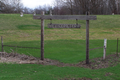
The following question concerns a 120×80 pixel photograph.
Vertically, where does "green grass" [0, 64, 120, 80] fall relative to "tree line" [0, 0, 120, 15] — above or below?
below

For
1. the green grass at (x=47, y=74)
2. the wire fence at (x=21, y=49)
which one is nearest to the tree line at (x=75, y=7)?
the wire fence at (x=21, y=49)

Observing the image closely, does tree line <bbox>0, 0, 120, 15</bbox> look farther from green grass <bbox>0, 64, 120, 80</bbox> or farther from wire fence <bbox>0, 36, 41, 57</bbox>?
green grass <bbox>0, 64, 120, 80</bbox>

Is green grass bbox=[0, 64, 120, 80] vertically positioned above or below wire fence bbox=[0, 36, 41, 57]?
below

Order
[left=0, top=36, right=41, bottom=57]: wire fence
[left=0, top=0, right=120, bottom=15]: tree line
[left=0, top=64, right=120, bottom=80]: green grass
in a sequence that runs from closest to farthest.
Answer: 1. [left=0, top=64, right=120, bottom=80]: green grass
2. [left=0, top=36, right=41, bottom=57]: wire fence
3. [left=0, top=0, right=120, bottom=15]: tree line

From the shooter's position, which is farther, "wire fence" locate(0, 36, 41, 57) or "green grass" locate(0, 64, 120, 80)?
"wire fence" locate(0, 36, 41, 57)

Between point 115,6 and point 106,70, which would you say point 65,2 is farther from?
point 106,70

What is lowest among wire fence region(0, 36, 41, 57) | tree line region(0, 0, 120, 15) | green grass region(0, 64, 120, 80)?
green grass region(0, 64, 120, 80)

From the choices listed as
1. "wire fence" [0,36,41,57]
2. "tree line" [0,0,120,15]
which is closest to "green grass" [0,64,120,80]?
"wire fence" [0,36,41,57]

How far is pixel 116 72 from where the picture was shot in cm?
738

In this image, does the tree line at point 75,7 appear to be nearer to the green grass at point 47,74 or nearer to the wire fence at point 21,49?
the wire fence at point 21,49

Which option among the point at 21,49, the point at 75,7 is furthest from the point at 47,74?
the point at 75,7

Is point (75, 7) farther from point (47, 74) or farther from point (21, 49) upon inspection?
point (47, 74)

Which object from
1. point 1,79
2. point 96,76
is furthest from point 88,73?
point 1,79

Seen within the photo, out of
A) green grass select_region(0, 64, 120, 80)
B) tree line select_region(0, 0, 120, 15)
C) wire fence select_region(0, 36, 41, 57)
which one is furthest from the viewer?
tree line select_region(0, 0, 120, 15)
